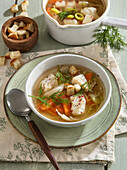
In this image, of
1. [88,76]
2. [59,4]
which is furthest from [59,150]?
[59,4]

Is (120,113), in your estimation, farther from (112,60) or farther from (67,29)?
(67,29)

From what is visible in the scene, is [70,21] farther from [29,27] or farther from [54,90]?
[54,90]

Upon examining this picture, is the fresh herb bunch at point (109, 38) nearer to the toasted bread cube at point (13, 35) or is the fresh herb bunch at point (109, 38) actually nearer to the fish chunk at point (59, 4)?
the fish chunk at point (59, 4)

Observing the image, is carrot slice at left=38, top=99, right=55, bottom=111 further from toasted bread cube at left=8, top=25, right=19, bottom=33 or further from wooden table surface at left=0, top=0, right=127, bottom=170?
toasted bread cube at left=8, top=25, right=19, bottom=33

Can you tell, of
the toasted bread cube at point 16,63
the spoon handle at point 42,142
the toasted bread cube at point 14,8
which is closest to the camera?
the spoon handle at point 42,142

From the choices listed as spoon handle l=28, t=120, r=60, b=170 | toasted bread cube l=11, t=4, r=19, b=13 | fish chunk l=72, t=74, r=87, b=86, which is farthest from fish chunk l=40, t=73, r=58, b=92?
toasted bread cube l=11, t=4, r=19, b=13

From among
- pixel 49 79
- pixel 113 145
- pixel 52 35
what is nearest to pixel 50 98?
pixel 49 79

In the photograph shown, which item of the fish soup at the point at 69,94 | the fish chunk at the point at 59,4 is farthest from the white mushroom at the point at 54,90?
the fish chunk at the point at 59,4
